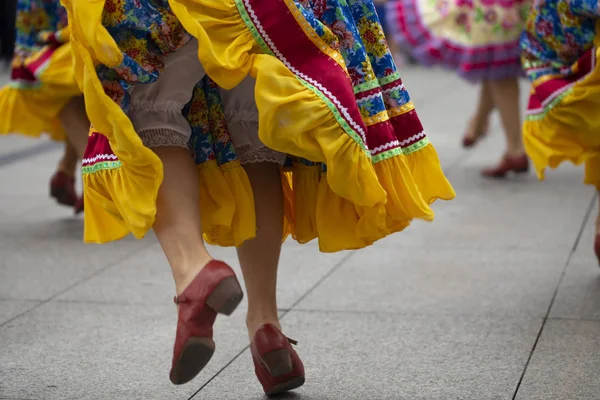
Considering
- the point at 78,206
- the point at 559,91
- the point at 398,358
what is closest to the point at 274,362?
the point at 398,358

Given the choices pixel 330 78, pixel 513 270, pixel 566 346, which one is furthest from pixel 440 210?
pixel 330 78

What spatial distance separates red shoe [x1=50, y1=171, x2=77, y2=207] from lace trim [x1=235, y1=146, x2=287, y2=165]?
2703 mm

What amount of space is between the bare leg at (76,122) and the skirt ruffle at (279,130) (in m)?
1.94

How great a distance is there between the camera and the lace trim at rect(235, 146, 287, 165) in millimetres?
2568

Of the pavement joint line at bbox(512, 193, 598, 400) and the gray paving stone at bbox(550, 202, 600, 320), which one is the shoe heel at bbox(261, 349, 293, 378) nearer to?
the pavement joint line at bbox(512, 193, 598, 400)

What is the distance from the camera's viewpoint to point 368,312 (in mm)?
3393

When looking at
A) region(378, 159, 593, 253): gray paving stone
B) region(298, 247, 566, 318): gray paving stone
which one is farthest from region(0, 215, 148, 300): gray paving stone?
region(378, 159, 593, 253): gray paving stone

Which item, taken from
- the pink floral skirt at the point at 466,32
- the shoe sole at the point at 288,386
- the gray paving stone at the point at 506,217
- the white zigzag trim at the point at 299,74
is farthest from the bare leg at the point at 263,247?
the pink floral skirt at the point at 466,32

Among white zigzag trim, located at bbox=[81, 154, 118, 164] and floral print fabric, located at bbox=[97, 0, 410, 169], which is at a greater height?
floral print fabric, located at bbox=[97, 0, 410, 169]

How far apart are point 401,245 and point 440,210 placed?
2.54 ft

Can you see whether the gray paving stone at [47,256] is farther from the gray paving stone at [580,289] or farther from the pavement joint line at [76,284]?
the gray paving stone at [580,289]

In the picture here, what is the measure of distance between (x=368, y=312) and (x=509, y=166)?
2.64 metres

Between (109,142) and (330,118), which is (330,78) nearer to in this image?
(330,118)

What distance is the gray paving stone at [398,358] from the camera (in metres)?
2.63
